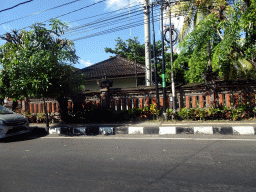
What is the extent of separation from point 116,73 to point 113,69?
121 cm

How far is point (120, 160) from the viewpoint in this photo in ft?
13.5

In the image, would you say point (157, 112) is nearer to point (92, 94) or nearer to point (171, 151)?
point (92, 94)

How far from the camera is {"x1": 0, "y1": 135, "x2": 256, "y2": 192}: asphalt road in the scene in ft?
9.51

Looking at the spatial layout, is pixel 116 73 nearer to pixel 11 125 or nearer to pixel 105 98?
pixel 105 98

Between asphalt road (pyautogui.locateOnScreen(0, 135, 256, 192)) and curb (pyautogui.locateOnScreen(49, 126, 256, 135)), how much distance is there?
1063 millimetres

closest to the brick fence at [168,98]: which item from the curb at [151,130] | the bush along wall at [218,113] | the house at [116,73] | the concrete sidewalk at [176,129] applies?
the bush along wall at [218,113]

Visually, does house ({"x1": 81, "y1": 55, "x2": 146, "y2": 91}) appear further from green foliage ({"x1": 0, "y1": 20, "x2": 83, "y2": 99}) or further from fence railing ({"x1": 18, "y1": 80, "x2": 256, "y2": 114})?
green foliage ({"x1": 0, "y1": 20, "x2": 83, "y2": 99})

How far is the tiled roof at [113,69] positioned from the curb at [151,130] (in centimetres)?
807

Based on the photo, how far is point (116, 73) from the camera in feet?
53.1

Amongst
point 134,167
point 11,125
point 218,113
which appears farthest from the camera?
point 218,113

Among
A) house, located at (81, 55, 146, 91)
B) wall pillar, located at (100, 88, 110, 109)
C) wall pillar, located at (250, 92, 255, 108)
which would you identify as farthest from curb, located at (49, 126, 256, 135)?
house, located at (81, 55, 146, 91)

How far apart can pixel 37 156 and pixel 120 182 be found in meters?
2.48

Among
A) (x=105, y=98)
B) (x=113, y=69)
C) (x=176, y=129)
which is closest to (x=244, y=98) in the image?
(x=176, y=129)

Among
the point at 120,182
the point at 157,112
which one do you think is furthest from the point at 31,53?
the point at 120,182
